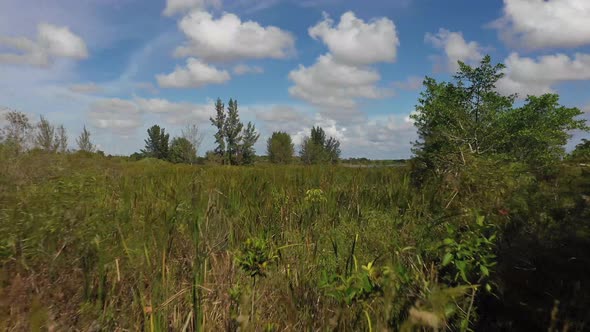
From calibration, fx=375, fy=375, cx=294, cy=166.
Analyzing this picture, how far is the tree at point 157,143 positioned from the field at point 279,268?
69115mm

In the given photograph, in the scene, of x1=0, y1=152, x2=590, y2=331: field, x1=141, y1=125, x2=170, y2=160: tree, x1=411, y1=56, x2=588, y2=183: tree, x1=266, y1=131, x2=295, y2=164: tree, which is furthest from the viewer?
x1=141, y1=125, x2=170, y2=160: tree

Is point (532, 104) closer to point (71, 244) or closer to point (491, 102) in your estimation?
point (491, 102)

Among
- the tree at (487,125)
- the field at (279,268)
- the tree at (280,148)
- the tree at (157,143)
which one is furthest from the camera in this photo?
the tree at (157,143)

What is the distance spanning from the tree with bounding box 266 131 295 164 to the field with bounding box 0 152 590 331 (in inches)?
1611

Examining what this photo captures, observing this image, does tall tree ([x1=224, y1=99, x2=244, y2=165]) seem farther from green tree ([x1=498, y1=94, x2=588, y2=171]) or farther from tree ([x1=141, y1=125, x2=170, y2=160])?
green tree ([x1=498, y1=94, x2=588, y2=171])

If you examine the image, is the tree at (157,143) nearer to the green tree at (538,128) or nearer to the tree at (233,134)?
the tree at (233,134)

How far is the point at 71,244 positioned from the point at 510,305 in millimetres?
2510

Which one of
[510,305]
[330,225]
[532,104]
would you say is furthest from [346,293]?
[532,104]

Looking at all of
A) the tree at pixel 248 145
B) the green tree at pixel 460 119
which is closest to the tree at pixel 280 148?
the tree at pixel 248 145

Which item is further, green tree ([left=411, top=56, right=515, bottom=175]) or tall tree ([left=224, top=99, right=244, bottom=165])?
tall tree ([left=224, top=99, right=244, bottom=165])

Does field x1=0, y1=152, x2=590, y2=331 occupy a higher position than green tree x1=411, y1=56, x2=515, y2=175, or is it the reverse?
green tree x1=411, y1=56, x2=515, y2=175

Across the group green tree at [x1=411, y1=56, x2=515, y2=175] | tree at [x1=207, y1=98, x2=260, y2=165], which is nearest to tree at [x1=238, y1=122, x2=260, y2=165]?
tree at [x1=207, y1=98, x2=260, y2=165]

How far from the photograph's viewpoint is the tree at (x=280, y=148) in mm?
47737

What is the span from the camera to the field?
1511 millimetres
